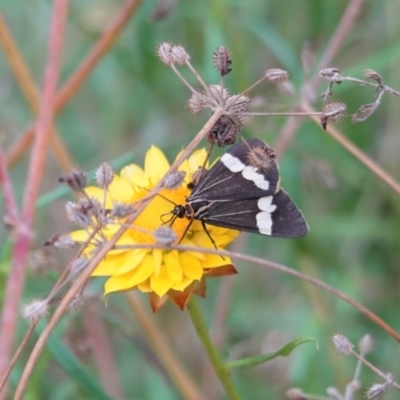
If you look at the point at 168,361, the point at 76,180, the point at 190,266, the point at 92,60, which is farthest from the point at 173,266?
the point at 92,60

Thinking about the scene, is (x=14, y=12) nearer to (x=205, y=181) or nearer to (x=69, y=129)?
(x=69, y=129)

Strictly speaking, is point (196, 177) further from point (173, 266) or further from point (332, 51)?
point (332, 51)

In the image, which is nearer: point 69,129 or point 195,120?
point 195,120

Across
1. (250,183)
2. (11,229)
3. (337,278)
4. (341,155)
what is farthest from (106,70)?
(250,183)

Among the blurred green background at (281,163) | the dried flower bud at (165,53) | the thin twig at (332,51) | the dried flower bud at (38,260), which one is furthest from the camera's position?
the blurred green background at (281,163)

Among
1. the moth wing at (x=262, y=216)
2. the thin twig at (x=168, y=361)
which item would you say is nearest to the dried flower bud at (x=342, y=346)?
the moth wing at (x=262, y=216)

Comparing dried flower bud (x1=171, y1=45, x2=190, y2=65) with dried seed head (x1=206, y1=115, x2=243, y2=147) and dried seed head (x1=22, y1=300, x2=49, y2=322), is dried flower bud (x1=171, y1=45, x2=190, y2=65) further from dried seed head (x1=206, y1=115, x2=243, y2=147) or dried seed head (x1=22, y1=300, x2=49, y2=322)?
dried seed head (x1=22, y1=300, x2=49, y2=322)

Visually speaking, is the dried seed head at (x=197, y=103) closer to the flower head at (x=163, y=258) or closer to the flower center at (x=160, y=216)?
the flower head at (x=163, y=258)
